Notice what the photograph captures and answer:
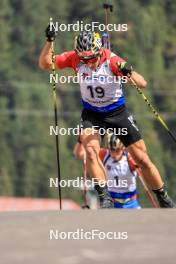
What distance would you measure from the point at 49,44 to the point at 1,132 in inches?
2500

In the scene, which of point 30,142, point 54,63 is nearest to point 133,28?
point 30,142

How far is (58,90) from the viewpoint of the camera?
92.5 m

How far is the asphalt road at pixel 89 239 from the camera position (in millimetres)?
7578

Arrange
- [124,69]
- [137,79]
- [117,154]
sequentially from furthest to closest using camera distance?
[117,154] → [137,79] → [124,69]

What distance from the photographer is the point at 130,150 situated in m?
12.5

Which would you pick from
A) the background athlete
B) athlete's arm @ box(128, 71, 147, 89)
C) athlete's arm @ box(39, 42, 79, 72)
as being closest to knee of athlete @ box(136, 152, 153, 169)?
the background athlete

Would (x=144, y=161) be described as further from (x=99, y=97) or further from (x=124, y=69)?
(x=124, y=69)

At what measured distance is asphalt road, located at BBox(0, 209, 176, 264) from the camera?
7.58 m

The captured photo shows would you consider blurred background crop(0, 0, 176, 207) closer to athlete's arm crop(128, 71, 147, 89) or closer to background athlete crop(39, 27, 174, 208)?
background athlete crop(39, 27, 174, 208)

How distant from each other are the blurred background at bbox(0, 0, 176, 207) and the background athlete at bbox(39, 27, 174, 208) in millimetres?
32437

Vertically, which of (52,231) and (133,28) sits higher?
(133,28)

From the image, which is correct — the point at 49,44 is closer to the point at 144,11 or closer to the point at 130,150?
the point at 130,150

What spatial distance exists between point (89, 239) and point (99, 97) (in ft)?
14.6

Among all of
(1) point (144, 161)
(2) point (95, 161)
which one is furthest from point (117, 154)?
(2) point (95, 161)
